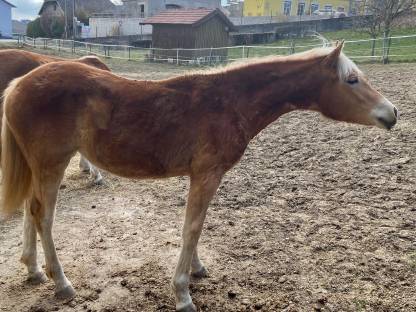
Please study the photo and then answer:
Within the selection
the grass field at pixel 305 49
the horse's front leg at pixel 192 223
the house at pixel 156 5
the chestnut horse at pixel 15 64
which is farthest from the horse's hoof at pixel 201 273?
the house at pixel 156 5

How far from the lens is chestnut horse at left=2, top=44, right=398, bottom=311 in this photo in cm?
297

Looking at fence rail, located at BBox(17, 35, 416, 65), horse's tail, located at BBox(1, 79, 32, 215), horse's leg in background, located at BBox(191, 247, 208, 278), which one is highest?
fence rail, located at BBox(17, 35, 416, 65)

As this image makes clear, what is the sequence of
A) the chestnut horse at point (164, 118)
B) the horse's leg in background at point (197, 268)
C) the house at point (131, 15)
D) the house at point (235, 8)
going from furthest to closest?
the house at point (235, 8) → the house at point (131, 15) → the horse's leg in background at point (197, 268) → the chestnut horse at point (164, 118)

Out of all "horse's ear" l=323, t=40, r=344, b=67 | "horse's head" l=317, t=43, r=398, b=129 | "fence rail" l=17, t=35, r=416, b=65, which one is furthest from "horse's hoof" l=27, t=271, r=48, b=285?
"fence rail" l=17, t=35, r=416, b=65

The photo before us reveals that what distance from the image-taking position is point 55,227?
4469 millimetres

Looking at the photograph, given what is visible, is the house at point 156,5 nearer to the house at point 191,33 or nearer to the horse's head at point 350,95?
the house at point 191,33

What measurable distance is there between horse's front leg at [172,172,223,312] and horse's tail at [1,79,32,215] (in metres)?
1.40

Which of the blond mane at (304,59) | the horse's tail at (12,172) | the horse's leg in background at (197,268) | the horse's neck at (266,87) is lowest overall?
the horse's leg in background at (197,268)

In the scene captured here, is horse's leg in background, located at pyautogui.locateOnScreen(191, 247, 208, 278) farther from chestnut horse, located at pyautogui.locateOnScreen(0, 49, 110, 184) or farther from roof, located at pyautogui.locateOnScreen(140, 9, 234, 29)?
roof, located at pyautogui.locateOnScreen(140, 9, 234, 29)

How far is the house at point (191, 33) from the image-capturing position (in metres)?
26.6

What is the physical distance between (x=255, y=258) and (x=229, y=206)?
Answer: 4.01ft

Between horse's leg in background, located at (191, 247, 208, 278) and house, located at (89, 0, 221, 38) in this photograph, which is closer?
horse's leg in background, located at (191, 247, 208, 278)

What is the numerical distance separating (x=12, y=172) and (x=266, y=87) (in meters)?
2.21

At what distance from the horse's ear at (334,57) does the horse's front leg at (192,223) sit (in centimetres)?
123
